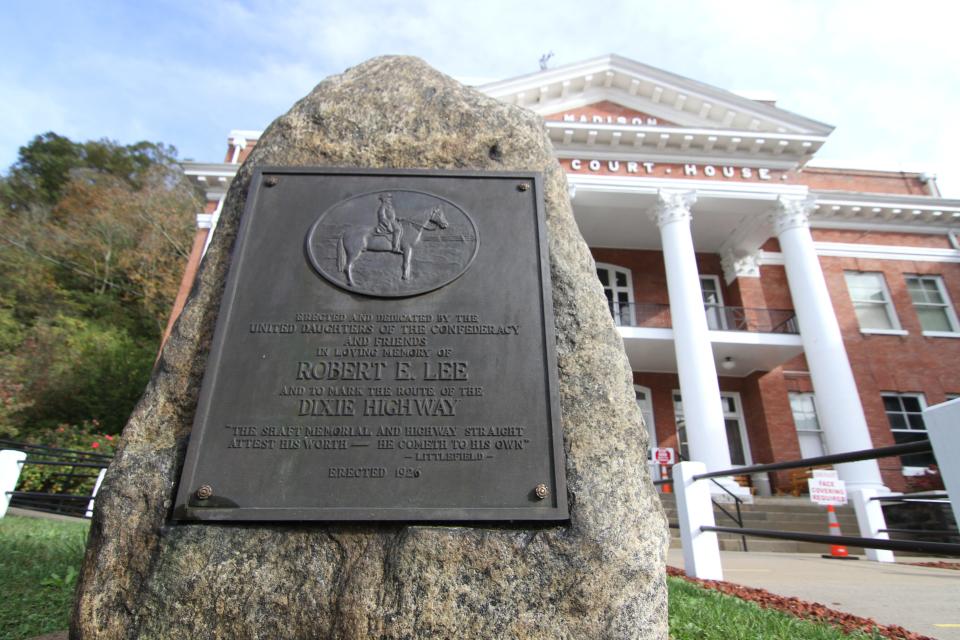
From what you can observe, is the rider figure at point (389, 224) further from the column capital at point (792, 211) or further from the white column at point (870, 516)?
the column capital at point (792, 211)

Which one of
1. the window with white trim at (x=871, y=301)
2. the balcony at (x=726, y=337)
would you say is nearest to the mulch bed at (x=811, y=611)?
the balcony at (x=726, y=337)

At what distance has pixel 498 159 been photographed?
10.5 feet

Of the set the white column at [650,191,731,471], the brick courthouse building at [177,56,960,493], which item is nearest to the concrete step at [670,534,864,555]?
the white column at [650,191,731,471]

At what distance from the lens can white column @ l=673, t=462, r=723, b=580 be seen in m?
5.29

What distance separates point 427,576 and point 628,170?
16192 mm

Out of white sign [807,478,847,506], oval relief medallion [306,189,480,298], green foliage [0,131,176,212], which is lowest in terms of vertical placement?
white sign [807,478,847,506]

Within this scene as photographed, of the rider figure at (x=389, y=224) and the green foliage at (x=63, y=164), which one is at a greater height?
the green foliage at (x=63, y=164)

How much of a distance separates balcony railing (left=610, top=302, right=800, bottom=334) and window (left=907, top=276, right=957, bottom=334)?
506 centimetres

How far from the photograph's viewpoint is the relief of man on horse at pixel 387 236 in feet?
9.14

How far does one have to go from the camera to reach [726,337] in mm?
16125

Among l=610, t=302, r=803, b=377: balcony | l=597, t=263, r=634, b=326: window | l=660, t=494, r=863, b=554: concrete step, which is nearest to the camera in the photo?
l=660, t=494, r=863, b=554: concrete step

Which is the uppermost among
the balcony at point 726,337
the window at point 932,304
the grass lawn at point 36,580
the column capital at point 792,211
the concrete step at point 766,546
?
the column capital at point 792,211

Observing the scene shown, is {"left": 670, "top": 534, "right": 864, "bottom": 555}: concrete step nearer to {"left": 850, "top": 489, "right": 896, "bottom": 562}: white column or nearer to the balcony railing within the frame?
{"left": 850, "top": 489, "right": 896, "bottom": 562}: white column

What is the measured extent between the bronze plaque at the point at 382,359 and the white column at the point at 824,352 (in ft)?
44.8
